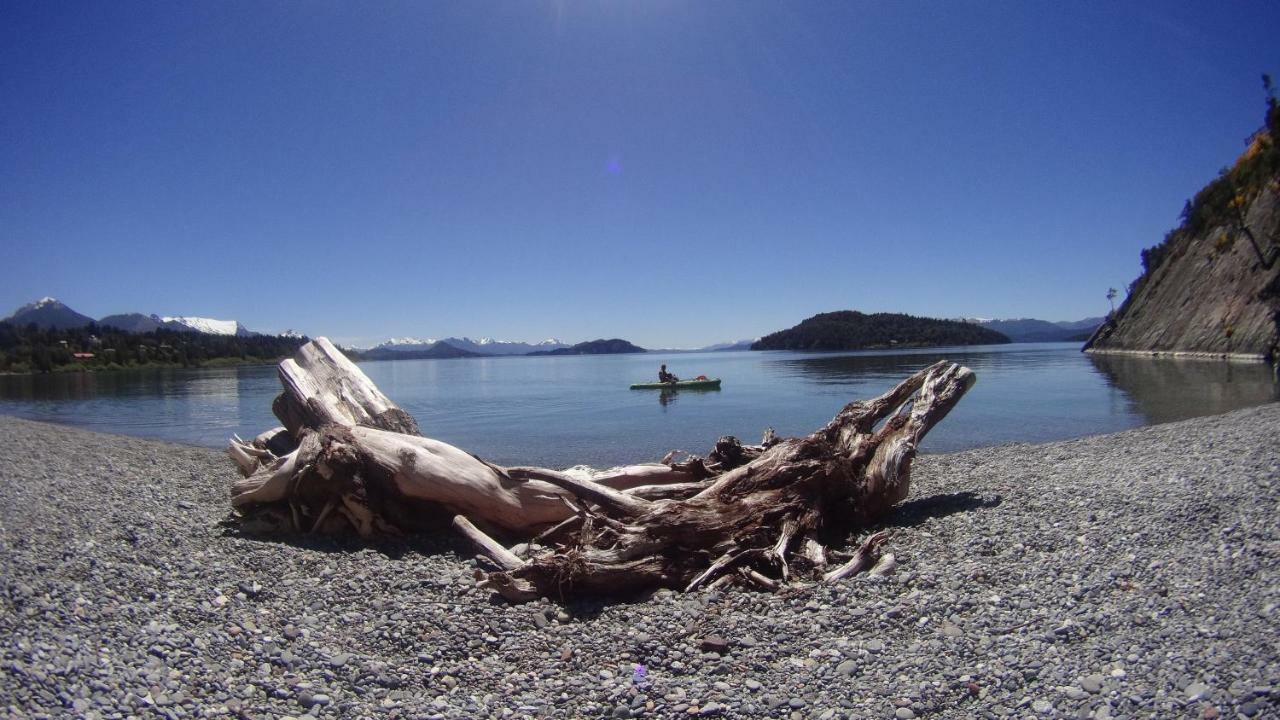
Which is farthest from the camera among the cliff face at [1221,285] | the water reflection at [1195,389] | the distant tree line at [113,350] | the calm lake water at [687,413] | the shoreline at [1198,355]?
the distant tree line at [113,350]

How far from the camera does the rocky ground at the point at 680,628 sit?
4.05m

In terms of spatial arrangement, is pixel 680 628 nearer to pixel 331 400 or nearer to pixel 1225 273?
pixel 331 400

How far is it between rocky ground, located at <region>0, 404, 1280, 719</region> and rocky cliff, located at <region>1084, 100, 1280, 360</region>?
1641 inches

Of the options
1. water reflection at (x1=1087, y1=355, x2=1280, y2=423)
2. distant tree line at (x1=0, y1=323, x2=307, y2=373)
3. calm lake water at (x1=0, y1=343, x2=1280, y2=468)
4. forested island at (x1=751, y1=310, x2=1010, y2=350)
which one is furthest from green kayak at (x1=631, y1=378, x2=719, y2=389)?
forested island at (x1=751, y1=310, x2=1010, y2=350)

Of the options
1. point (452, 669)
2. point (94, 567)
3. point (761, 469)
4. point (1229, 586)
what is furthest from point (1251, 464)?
point (94, 567)

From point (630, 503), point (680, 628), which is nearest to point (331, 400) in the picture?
point (630, 503)

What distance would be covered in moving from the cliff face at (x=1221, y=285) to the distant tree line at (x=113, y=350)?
125636 mm

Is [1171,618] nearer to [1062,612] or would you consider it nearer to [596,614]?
[1062,612]

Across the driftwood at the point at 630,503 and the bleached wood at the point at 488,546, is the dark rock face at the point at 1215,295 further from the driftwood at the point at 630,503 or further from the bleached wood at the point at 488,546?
the bleached wood at the point at 488,546

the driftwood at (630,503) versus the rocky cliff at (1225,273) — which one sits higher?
the rocky cliff at (1225,273)

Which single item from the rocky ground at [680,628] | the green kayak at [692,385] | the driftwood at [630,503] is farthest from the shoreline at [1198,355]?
the rocky ground at [680,628]

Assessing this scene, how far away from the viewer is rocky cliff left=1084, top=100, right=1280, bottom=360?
149 ft

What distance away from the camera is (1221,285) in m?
52.3

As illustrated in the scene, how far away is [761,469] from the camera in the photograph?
8.30m
